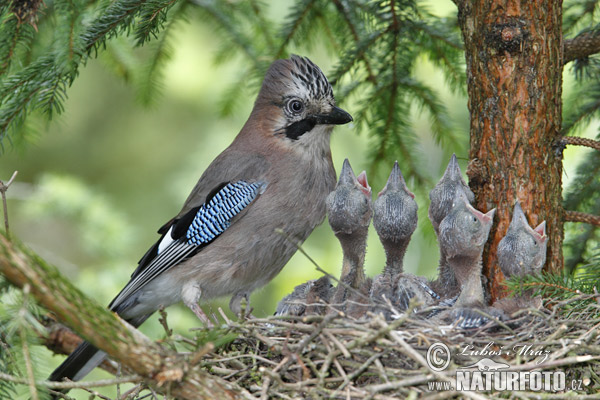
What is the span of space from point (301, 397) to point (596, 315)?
3.28ft

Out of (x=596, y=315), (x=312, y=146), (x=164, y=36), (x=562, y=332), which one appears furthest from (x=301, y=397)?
(x=164, y=36)

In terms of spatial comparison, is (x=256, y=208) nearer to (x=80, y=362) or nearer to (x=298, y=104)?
(x=298, y=104)

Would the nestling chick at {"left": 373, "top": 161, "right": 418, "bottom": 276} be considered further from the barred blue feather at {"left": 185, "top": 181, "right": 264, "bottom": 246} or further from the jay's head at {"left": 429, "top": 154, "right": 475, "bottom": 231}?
the barred blue feather at {"left": 185, "top": 181, "right": 264, "bottom": 246}

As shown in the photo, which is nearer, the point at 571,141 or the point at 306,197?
the point at 571,141

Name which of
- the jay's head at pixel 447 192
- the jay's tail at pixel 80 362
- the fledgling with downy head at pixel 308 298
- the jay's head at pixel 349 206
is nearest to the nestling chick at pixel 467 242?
the jay's head at pixel 447 192

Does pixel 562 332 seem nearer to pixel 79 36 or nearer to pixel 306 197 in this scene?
pixel 306 197

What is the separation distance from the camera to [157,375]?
5.71 ft

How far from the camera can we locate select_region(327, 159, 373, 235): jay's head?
2818 millimetres

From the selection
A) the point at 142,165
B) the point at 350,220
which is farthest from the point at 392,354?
the point at 142,165

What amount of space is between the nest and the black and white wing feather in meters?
0.90

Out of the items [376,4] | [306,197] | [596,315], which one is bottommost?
[596,315]

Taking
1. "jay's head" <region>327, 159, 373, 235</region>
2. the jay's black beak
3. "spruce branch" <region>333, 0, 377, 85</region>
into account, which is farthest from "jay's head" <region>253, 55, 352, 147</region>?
"jay's head" <region>327, 159, 373, 235</region>

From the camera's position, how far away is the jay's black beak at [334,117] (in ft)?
10.7

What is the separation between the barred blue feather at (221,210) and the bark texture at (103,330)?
1.50m
